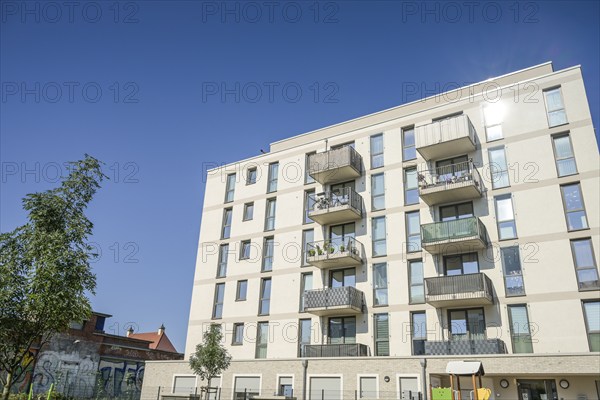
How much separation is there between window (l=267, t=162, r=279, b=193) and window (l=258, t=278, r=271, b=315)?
6011 millimetres

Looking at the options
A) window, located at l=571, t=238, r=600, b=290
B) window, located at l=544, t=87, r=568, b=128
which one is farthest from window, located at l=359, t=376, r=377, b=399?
window, located at l=544, t=87, r=568, b=128

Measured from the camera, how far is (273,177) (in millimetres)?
31797

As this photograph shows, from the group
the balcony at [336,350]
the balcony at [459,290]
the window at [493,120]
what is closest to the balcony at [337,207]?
the balcony at [459,290]

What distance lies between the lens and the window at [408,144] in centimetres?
2662

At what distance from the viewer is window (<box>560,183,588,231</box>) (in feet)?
68.8

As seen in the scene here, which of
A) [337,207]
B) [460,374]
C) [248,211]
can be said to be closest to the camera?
[460,374]

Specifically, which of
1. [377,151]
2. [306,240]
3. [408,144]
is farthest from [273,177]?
[408,144]

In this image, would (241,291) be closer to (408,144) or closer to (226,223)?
(226,223)

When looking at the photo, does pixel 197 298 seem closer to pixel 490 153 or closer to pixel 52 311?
pixel 52 311

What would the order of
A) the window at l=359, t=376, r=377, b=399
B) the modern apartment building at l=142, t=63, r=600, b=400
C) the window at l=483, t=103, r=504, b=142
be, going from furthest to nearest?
the window at l=483, t=103, r=504, b=142 → the window at l=359, t=376, r=377, b=399 → the modern apartment building at l=142, t=63, r=600, b=400

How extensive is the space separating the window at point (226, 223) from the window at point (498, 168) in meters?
16.8

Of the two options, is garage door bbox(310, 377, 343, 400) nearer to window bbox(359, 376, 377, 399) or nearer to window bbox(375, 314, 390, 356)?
window bbox(359, 376, 377, 399)

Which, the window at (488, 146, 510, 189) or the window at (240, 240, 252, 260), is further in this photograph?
the window at (240, 240, 252, 260)

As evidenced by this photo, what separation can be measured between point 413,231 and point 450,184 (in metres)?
3.23
